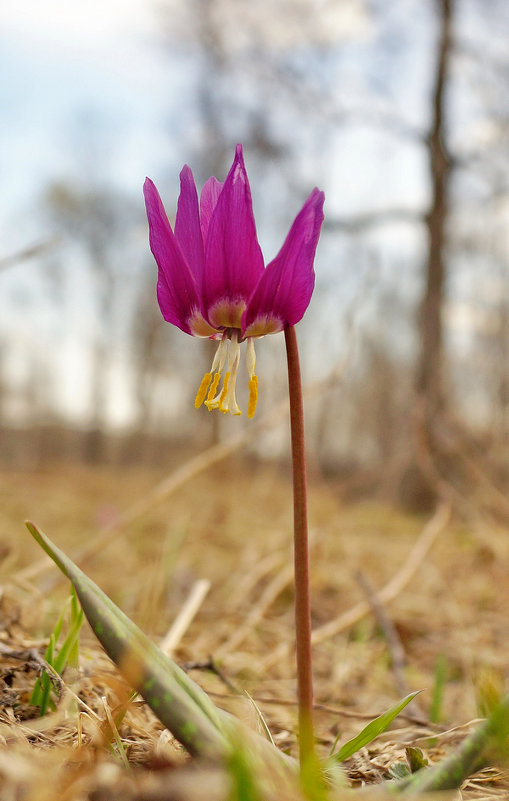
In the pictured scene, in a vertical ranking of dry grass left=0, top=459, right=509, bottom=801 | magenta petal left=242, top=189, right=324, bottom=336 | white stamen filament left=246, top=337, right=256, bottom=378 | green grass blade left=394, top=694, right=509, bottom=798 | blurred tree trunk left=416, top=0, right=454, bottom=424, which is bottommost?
dry grass left=0, top=459, right=509, bottom=801

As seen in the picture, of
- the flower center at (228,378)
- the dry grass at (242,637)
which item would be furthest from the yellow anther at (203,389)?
the dry grass at (242,637)

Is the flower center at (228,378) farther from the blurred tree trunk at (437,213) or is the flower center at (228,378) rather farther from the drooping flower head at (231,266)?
the blurred tree trunk at (437,213)

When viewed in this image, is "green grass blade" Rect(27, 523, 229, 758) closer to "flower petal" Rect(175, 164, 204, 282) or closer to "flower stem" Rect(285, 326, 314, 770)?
"flower stem" Rect(285, 326, 314, 770)

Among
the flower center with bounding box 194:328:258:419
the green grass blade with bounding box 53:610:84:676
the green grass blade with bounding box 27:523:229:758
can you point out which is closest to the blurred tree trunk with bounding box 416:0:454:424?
the green grass blade with bounding box 53:610:84:676

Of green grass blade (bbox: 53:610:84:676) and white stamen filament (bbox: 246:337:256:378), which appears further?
green grass blade (bbox: 53:610:84:676)

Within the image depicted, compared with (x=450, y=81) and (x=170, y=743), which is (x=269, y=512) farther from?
(x=170, y=743)

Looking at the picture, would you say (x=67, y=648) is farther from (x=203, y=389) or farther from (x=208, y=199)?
(x=208, y=199)

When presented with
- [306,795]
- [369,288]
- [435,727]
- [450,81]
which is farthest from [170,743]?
[450,81]

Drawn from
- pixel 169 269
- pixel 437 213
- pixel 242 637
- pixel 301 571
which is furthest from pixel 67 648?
pixel 437 213
